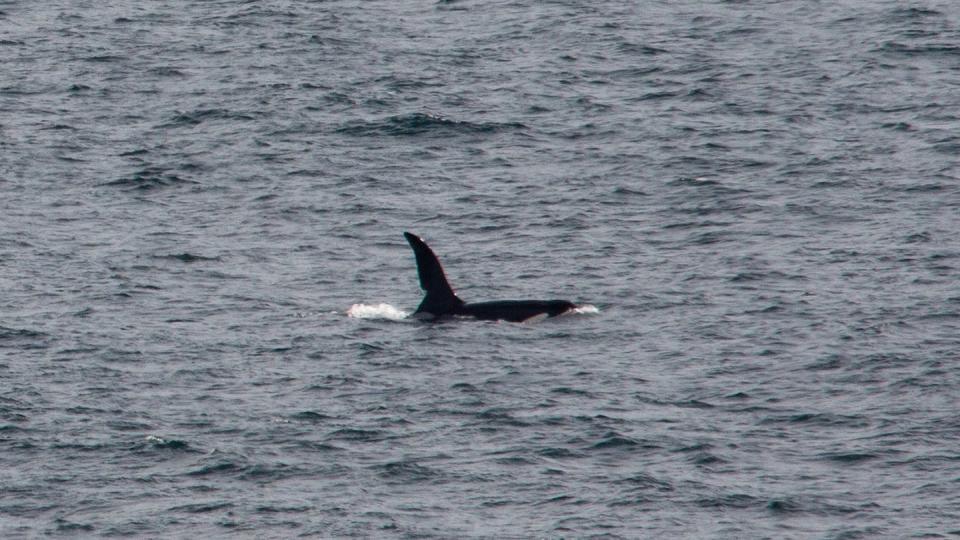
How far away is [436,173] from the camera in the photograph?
174 feet

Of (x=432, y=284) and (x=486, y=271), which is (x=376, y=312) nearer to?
(x=432, y=284)

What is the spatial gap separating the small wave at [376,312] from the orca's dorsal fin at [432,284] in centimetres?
55

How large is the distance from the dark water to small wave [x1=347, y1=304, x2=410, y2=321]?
423 millimetres

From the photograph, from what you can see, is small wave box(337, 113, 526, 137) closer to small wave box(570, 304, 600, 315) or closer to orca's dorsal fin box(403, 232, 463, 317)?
orca's dorsal fin box(403, 232, 463, 317)

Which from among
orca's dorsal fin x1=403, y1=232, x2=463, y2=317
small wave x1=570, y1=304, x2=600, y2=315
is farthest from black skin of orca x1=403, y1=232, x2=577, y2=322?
small wave x1=570, y1=304, x2=600, y2=315

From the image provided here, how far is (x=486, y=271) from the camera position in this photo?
147 ft

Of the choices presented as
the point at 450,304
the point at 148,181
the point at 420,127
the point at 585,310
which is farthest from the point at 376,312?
the point at 420,127

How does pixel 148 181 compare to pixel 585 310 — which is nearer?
pixel 585 310

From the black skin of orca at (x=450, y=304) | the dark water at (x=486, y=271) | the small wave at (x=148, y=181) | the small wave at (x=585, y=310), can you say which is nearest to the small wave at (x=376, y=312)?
the dark water at (x=486, y=271)

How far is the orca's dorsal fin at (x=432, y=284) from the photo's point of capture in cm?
4072

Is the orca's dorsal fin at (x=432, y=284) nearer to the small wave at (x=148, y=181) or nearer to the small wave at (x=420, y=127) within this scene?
the small wave at (x=148, y=181)

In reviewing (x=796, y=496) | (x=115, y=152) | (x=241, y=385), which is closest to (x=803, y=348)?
(x=796, y=496)

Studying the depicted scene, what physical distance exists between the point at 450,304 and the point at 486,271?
12.2 feet

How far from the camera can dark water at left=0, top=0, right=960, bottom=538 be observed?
104 ft
